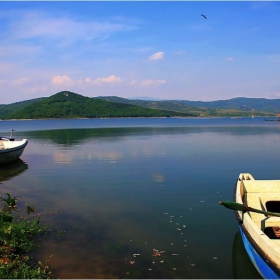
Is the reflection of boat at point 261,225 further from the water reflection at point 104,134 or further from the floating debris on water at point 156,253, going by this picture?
the water reflection at point 104,134

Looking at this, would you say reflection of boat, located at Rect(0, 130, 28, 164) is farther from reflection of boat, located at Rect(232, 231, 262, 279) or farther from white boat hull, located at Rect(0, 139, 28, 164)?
reflection of boat, located at Rect(232, 231, 262, 279)

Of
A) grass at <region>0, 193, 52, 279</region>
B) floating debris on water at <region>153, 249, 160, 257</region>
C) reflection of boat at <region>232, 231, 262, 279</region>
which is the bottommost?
reflection of boat at <region>232, 231, 262, 279</region>

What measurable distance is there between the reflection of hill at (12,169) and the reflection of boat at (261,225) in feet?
62.7

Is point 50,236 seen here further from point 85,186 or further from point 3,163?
point 3,163

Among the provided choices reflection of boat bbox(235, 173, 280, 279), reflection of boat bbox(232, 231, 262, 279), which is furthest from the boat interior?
reflection of boat bbox(232, 231, 262, 279)

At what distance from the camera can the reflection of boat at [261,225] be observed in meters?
Answer: 7.04

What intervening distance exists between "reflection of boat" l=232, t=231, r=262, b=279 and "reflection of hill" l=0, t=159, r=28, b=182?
63.2 feet

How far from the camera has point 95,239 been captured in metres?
11.9

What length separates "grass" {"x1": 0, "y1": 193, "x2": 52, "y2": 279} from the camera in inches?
344

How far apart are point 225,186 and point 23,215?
12.7 m

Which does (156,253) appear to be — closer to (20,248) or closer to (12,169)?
(20,248)

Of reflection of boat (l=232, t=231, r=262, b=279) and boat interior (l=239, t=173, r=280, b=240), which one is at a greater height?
boat interior (l=239, t=173, r=280, b=240)

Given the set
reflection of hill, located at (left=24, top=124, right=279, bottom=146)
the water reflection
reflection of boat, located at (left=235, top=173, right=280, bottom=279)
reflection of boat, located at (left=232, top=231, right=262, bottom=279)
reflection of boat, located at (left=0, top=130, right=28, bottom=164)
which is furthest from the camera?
reflection of hill, located at (left=24, top=124, right=279, bottom=146)

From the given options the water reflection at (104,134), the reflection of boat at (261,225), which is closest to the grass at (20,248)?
the reflection of boat at (261,225)
